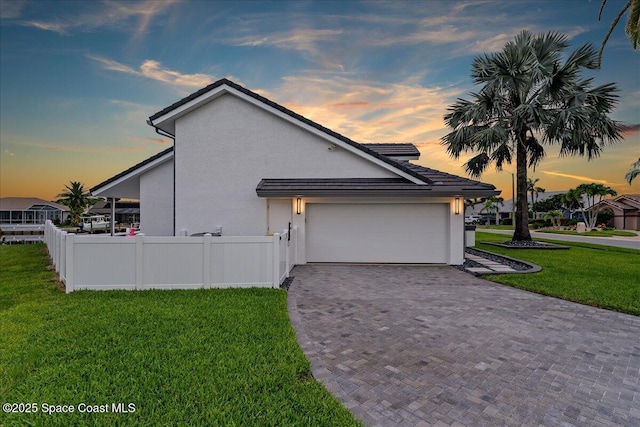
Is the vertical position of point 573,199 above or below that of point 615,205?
above

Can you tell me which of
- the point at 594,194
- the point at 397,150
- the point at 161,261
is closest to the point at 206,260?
the point at 161,261

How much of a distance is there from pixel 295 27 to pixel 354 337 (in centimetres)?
1373

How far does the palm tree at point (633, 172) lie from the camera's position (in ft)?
106

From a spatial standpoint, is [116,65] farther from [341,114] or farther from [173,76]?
[341,114]

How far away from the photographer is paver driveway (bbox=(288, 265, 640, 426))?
2973 millimetres

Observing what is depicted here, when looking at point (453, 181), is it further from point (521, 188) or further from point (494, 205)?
point (494, 205)

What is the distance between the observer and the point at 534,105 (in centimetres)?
1543

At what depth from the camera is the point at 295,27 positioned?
44.4ft

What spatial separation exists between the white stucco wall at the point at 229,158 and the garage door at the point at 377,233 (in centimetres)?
143

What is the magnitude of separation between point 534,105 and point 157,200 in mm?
19077

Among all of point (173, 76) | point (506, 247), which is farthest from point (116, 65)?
point (506, 247)

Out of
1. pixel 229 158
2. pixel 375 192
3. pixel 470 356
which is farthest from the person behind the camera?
pixel 229 158

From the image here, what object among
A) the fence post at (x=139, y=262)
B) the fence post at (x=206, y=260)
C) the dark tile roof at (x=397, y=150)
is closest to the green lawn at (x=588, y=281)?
the dark tile roof at (x=397, y=150)

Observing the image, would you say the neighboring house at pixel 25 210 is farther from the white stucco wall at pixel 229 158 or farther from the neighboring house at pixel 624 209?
the neighboring house at pixel 624 209
